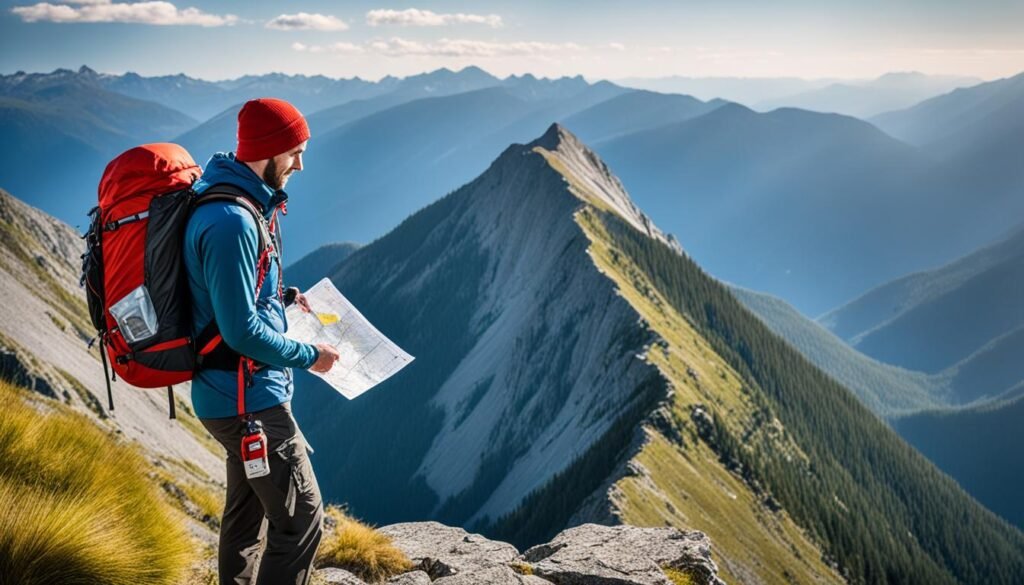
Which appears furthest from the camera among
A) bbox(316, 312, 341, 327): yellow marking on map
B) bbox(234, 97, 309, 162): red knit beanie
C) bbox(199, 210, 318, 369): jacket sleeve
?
bbox(316, 312, 341, 327): yellow marking on map

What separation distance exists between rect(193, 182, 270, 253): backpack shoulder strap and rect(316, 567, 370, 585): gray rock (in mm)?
5858

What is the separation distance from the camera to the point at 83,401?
82.4 m

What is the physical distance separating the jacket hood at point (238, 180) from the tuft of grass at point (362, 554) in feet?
21.5

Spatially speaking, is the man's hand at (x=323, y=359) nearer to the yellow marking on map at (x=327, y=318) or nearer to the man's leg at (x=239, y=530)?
the man's leg at (x=239, y=530)

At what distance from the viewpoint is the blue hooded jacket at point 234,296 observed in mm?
7457

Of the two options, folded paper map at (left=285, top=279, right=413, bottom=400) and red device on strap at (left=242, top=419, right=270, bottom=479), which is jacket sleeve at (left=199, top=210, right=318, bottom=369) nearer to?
red device on strap at (left=242, top=419, right=270, bottom=479)

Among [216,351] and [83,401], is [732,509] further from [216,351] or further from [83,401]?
[216,351]

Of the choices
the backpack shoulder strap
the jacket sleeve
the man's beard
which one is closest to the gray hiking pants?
the jacket sleeve

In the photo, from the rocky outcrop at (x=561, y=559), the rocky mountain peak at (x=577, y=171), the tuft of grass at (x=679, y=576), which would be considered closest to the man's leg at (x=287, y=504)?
the rocky outcrop at (x=561, y=559)

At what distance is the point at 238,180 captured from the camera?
8094 mm

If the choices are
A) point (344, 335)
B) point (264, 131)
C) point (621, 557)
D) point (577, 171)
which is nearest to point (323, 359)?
point (344, 335)

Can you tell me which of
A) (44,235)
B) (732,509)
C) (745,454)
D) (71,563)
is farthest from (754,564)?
(44,235)

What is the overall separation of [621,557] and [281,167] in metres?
9.73

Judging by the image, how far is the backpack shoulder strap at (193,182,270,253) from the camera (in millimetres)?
7715
